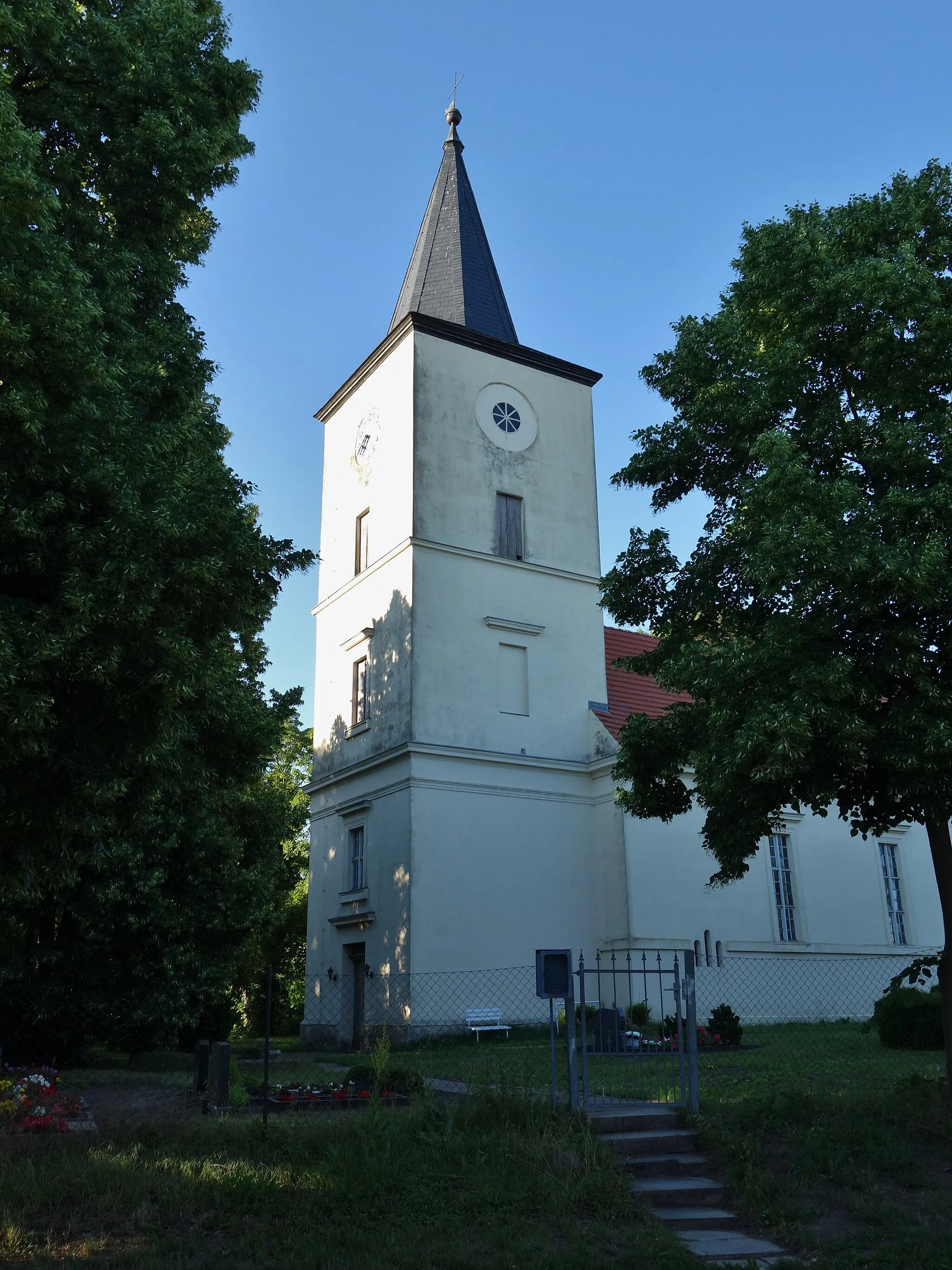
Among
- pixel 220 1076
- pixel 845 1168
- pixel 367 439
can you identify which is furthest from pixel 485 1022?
pixel 367 439

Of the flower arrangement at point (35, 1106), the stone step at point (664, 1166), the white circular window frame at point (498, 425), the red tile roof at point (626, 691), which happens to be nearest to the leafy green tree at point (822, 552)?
the stone step at point (664, 1166)

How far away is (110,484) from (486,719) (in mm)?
17387

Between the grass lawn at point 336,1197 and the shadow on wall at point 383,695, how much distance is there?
15451 mm

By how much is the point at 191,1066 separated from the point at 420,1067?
755 cm

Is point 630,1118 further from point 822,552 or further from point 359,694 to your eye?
point 359,694

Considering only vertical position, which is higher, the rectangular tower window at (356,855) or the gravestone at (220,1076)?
the rectangular tower window at (356,855)

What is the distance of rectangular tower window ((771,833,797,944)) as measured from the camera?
89.9ft

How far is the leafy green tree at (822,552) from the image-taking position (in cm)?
1034

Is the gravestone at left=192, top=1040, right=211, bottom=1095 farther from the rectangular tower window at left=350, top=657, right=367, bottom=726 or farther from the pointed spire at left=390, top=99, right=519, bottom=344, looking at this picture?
the pointed spire at left=390, top=99, right=519, bottom=344

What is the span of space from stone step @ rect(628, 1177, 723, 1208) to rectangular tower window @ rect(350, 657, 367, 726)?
1872 centimetres

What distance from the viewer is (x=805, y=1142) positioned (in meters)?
9.82

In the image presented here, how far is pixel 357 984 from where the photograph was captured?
25766mm

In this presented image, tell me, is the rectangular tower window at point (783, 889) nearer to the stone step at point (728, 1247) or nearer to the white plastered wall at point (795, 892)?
the white plastered wall at point (795, 892)

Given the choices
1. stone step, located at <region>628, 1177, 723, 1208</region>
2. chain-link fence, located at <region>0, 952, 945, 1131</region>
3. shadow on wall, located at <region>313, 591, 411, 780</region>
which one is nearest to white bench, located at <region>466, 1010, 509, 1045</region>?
chain-link fence, located at <region>0, 952, 945, 1131</region>
